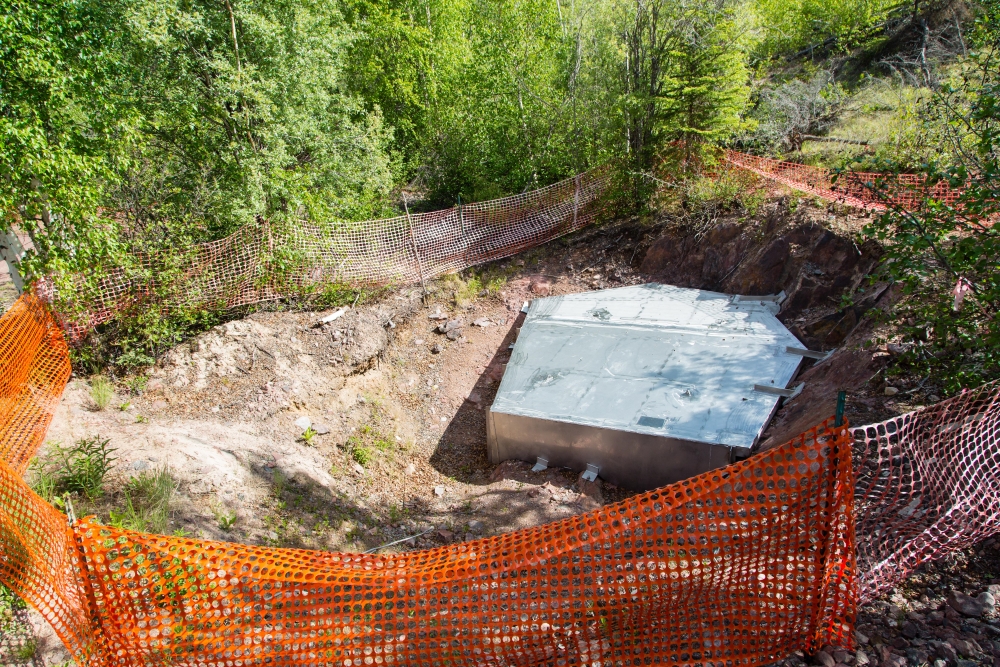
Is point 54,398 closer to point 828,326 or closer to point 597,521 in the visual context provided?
point 597,521

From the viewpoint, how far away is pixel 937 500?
3738 mm

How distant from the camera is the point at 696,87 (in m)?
9.84

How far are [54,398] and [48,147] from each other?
114 inches

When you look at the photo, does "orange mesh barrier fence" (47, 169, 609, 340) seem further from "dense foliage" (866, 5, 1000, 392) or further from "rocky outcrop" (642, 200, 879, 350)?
"dense foliage" (866, 5, 1000, 392)

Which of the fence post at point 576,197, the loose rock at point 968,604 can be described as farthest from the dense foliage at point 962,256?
the fence post at point 576,197

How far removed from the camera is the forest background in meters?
5.94

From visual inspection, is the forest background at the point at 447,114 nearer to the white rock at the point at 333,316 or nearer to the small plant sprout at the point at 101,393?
the small plant sprout at the point at 101,393

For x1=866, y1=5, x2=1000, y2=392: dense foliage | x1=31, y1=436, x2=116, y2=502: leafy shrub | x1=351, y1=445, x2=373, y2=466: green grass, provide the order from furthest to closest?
x1=351, y1=445, x2=373, y2=466: green grass → x1=31, y1=436, x2=116, y2=502: leafy shrub → x1=866, y1=5, x2=1000, y2=392: dense foliage

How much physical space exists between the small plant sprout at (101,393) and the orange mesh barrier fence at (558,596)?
14.6 feet

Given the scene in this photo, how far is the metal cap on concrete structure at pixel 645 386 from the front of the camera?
6.08 metres

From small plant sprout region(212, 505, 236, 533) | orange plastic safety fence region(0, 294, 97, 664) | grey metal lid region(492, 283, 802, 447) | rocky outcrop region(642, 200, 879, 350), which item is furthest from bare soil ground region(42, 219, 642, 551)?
rocky outcrop region(642, 200, 879, 350)

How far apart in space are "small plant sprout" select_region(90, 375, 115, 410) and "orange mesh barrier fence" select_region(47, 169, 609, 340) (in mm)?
851

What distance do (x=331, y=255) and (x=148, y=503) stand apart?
5.78 metres

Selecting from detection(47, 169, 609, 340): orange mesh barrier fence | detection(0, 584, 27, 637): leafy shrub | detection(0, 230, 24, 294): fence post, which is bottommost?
detection(0, 584, 27, 637): leafy shrub
